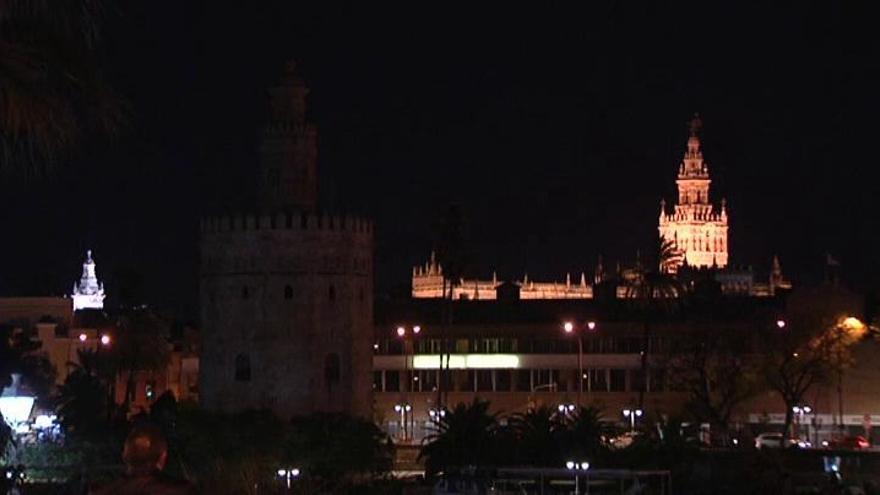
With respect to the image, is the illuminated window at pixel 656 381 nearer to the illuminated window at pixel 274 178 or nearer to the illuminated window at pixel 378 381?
the illuminated window at pixel 378 381

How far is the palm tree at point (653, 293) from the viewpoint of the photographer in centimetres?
9625

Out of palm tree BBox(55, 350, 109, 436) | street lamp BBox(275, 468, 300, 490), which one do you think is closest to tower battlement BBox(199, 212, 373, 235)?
palm tree BBox(55, 350, 109, 436)

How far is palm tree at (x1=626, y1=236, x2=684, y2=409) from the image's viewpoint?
96250 millimetres

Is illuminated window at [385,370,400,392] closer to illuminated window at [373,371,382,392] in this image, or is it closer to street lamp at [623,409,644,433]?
illuminated window at [373,371,382,392]

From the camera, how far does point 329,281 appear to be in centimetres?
7769

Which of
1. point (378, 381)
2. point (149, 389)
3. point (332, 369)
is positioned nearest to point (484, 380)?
point (378, 381)

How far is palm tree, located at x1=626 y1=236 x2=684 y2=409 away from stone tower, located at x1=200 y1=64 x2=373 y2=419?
2012cm

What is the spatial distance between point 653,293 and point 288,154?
28.1 meters

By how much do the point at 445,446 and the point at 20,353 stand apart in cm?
5646

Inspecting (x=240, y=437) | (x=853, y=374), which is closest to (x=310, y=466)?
(x=240, y=437)

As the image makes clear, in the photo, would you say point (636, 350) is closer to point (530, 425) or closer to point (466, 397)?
point (466, 397)

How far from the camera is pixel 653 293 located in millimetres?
97000

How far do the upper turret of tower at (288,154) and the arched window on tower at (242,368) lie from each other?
6.84 meters

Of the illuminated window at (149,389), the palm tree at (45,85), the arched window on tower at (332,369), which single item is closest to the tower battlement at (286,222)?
the arched window on tower at (332,369)
